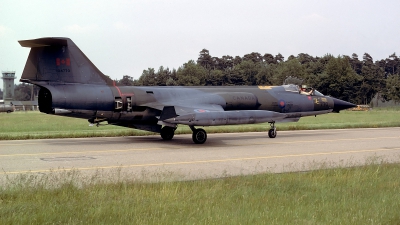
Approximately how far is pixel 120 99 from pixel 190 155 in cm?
491

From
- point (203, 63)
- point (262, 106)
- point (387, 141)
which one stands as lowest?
point (387, 141)

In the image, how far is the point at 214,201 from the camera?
7422 millimetres

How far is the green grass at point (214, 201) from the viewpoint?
6297 millimetres

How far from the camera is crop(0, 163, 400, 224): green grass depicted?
6.30 m

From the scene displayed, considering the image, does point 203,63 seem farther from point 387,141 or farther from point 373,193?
point 373,193

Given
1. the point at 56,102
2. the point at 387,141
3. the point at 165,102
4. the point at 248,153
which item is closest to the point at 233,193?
the point at 248,153

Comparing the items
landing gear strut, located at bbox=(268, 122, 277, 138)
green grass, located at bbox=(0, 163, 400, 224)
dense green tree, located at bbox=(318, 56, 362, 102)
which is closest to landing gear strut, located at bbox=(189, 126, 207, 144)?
landing gear strut, located at bbox=(268, 122, 277, 138)

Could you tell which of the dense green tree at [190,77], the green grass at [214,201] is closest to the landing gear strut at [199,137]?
the green grass at [214,201]

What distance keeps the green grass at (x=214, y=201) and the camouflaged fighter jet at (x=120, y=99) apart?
775cm

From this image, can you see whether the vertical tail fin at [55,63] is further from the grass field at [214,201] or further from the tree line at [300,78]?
the tree line at [300,78]

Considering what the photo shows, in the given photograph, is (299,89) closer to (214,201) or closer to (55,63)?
(55,63)

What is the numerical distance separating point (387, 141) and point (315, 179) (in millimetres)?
11726

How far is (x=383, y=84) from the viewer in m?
88.1

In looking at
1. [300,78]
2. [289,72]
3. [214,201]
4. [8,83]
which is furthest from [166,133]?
[8,83]
